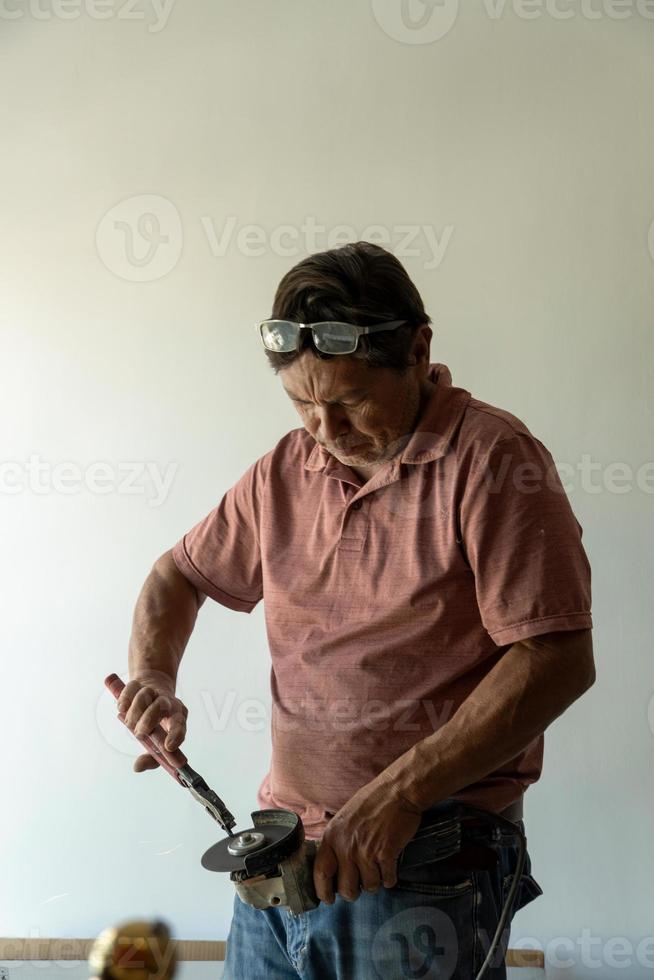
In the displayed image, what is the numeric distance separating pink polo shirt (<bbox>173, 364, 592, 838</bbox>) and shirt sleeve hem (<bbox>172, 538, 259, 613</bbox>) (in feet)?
0.66

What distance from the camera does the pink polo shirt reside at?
1.23m

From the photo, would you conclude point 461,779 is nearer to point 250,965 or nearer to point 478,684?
point 478,684

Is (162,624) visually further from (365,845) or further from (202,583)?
(365,845)

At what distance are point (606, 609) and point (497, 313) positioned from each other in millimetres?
695

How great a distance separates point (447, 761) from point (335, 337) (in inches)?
21.8

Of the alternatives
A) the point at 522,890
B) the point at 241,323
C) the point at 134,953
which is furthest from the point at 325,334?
the point at 134,953

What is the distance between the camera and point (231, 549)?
1604 millimetres

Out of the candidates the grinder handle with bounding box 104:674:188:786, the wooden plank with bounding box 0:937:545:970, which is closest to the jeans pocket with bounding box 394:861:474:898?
the grinder handle with bounding box 104:674:188:786

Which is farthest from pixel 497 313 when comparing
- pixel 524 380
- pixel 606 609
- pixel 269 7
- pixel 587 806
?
pixel 587 806

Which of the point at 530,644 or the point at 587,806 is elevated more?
the point at 530,644

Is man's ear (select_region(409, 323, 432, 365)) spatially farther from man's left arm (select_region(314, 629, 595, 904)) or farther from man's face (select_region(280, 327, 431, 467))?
man's left arm (select_region(314, 629, 595, 904))

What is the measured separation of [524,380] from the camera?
222 centimetres

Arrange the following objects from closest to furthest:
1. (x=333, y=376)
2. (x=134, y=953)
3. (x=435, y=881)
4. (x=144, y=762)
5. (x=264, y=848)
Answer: (x=264, y=848) → (x=435, y=881) → (x=333, y=376) → (x=144, y=762) → (x=134, y=953)

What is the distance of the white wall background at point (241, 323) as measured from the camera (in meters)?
2.19
